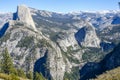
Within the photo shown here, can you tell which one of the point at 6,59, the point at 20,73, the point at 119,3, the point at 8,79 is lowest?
the point at 20,73

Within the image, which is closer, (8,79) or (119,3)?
(8,79)

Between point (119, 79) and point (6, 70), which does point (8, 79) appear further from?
point (6, 70)

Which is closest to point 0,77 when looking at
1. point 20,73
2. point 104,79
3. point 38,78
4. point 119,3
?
point 104,79

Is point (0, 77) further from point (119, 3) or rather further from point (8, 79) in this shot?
point (119, 3)

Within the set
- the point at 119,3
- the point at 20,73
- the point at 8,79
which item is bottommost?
the point at 20,73

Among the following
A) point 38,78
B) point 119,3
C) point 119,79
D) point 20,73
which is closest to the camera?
point 119,79

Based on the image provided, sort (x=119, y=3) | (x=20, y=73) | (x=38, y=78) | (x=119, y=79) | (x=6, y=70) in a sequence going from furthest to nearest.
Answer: (x=20, y=73) → (x=38, y=78) → (x=6, y=70) → (x=119, y=3) → (x=119, y=79)

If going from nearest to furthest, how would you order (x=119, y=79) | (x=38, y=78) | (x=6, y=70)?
(x=119, y=79), (x=6, y=70), (x=38, y=78)

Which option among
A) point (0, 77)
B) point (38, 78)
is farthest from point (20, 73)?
point (0, 77)

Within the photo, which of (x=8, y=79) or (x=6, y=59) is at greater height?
(x=8, y=79)
